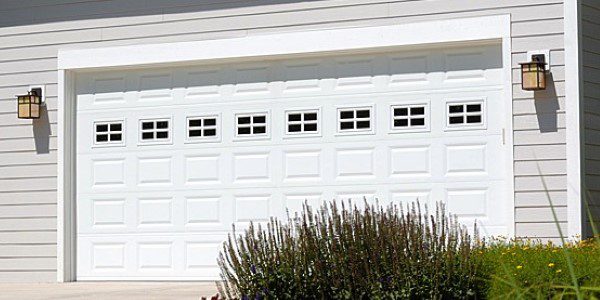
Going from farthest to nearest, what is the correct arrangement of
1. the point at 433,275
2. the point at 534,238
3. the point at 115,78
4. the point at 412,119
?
the point at 115,78
the point at 412,119
the point at 534,238
the point at 433,275

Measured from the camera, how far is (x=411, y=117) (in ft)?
34.4

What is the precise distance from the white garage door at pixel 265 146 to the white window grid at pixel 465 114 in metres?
0.01

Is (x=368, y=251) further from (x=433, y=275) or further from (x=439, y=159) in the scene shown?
(x=439, y=159)

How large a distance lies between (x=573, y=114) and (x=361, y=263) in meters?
4.07

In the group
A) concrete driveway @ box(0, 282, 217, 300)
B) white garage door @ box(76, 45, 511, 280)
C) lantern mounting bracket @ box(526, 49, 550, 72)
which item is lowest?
concrete driveway @ box(0, 282, 217, 300)

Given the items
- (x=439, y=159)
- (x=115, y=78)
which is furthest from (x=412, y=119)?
(x=115, y=78)

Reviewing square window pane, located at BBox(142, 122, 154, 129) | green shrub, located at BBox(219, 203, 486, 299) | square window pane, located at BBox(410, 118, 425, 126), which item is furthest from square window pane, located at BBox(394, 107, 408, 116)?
green shrub, located at BBox(219, 203, 486, 299)

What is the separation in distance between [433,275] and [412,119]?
424 centimetres

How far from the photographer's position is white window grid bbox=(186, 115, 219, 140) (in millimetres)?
11219

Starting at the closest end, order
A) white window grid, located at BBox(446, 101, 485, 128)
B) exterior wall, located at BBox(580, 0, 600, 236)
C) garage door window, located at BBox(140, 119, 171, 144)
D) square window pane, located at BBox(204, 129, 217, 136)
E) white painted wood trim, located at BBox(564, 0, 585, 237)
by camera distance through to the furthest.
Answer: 1. white painted wood trim, located at BBox(564, 0, 585, 237)
2. exterior wall, located at BBox(580, 0, 600, 236)
3. white window grid, located at BBox(446, 101, 485, 128)
4. square window pane, located at BBox(204, 129, 217, 136)
5. garage door window, located at BBox(140, 119, 171, 144)

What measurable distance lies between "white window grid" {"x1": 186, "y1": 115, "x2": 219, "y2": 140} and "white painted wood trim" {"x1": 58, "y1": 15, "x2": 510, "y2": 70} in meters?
0.63

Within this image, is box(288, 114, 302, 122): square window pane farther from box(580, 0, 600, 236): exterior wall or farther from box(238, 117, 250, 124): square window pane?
box(580, 0, 600, 236): exterior wall

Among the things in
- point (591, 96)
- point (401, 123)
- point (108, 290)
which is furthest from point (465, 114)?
point (108, 290)

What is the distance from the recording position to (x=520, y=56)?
32.8 ft
